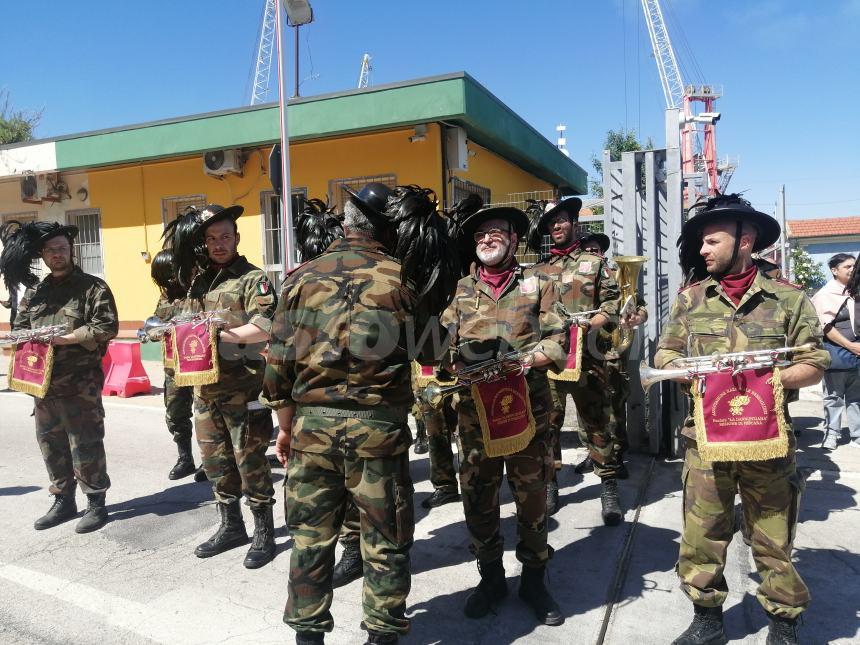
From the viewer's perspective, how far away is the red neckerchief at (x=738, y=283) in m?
2.72

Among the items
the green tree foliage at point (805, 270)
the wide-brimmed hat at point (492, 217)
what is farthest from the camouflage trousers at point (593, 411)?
the green tree foliage at point (805, 270)

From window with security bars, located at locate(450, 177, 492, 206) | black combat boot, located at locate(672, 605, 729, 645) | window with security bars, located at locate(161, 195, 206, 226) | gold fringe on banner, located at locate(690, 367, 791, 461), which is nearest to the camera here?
gold fringe on banner, located at locate(690, 367, 791, 461)

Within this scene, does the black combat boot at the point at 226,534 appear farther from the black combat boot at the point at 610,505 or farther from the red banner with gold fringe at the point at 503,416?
the black combat boot at the point at 610,505

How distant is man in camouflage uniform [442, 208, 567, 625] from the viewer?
304 cm

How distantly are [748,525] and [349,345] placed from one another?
79.1 inches

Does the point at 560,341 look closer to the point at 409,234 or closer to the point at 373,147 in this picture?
the point at 409,234

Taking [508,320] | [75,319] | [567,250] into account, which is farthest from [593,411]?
[75,319]

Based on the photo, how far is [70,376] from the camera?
4.33m

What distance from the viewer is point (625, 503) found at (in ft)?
14.7

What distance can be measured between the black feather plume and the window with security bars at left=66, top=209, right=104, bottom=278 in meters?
9.47

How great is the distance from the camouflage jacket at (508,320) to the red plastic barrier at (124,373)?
25.1 ft

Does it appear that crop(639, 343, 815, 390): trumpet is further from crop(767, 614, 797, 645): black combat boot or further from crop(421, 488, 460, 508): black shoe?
crop(421, 488, 460, 508): black shoe

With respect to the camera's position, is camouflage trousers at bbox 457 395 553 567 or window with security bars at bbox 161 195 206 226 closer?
camouflage trousers at bbox 457 395 553 567

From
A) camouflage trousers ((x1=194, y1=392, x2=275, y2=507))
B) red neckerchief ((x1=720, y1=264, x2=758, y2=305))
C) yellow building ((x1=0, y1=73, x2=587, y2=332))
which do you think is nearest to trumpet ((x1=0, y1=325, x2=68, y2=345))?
camouflage trousers ((x1=194, y1=392, x2=275, y2=507))
